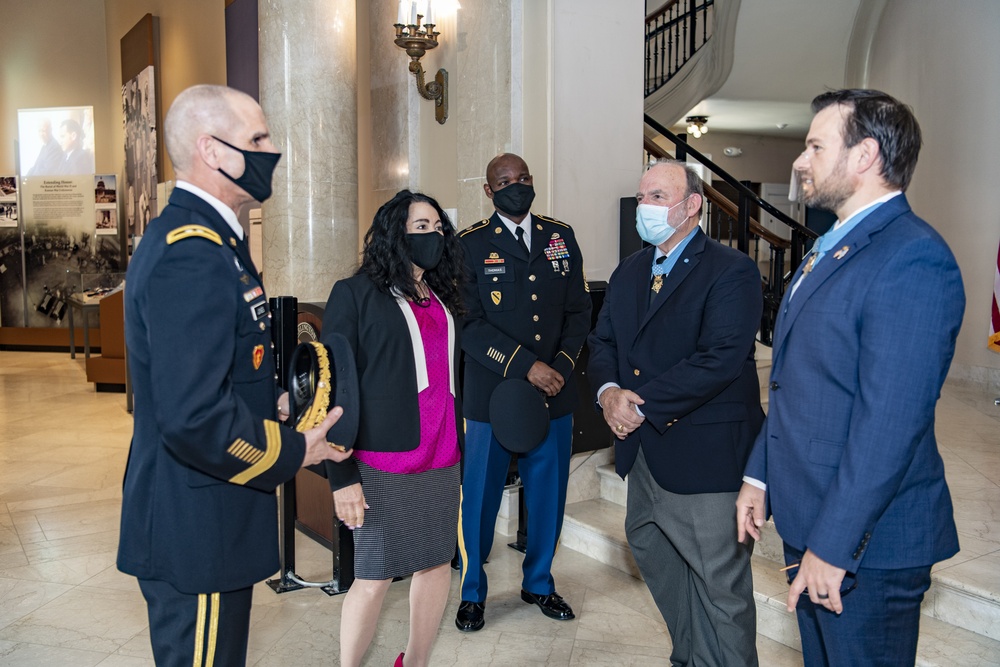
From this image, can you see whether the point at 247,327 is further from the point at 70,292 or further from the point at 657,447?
the point at 70,292

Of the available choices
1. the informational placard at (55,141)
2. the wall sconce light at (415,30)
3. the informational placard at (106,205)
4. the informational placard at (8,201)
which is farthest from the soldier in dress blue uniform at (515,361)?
the informational placard at (8,201)

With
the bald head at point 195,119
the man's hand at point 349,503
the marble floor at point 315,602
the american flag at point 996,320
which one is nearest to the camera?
the bald head at point 195,119

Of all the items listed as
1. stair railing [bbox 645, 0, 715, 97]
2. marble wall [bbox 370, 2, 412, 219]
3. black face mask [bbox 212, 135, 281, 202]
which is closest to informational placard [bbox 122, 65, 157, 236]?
marble wall [bbox 370, 2, 412, 219]

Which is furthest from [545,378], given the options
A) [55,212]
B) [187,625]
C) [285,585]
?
[55,212]

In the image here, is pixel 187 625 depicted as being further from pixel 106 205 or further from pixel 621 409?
pixel 106 205

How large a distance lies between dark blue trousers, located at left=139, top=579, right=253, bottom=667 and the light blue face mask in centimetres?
155

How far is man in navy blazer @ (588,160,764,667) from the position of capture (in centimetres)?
240

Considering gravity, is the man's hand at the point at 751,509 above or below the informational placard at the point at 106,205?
below

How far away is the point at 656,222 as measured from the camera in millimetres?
2506

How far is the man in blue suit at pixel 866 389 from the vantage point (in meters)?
1.53

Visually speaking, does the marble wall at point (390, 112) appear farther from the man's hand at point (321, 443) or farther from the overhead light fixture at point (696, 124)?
the overhead light fixture at point (696, 124)

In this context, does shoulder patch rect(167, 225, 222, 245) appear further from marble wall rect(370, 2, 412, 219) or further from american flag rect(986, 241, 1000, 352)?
american flag rect(986, 241, 1000, 352)

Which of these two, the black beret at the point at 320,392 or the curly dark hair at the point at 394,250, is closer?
the black beret at the point at 320,392

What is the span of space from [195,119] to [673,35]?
40.1ft
